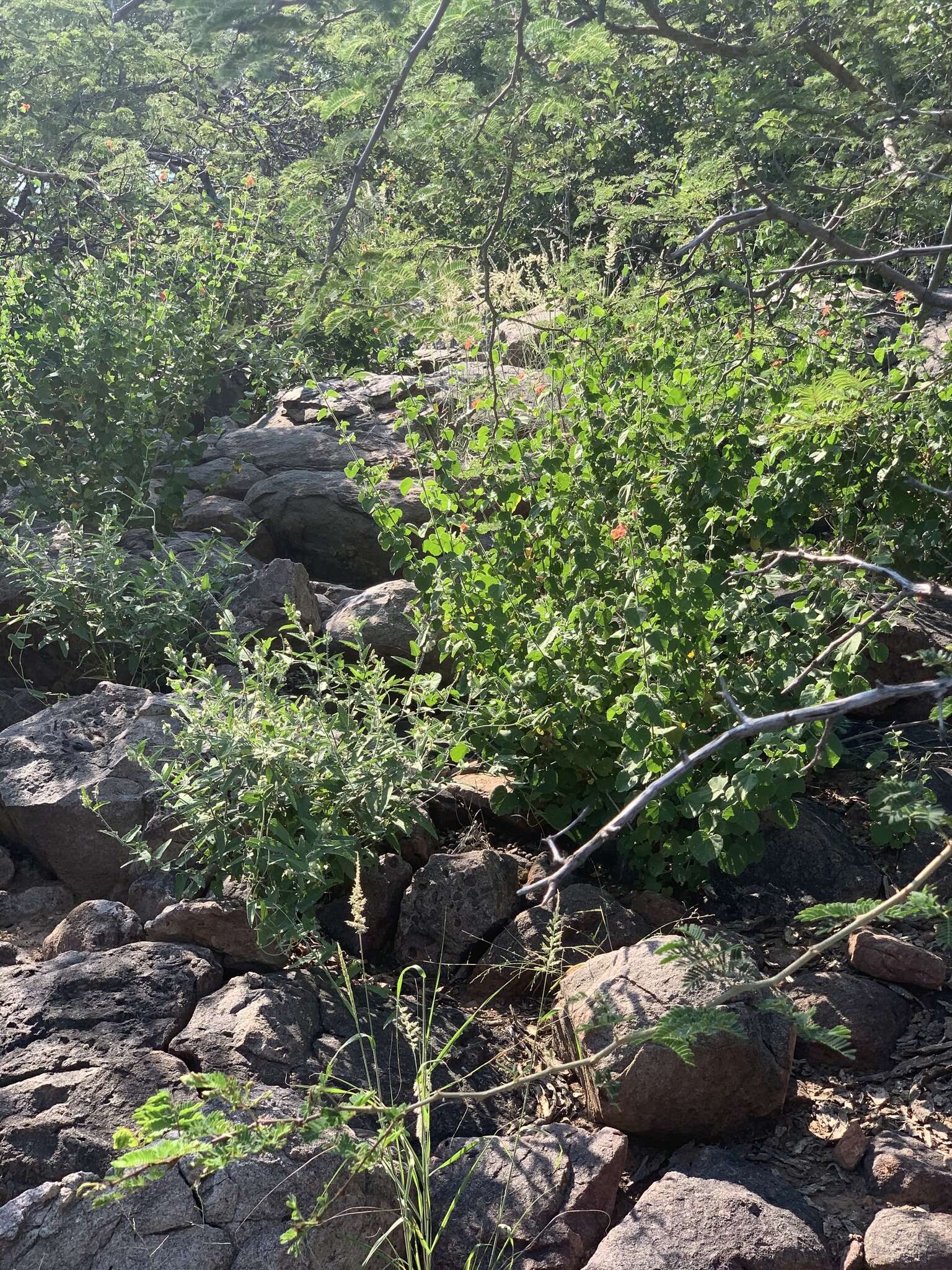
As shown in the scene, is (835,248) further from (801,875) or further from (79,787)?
(79,787)

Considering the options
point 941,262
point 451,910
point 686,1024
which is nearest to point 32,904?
point 451,910

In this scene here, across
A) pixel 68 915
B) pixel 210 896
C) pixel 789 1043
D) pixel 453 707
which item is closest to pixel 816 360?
pixel 453 707

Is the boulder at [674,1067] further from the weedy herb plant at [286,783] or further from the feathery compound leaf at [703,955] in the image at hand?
the weedy herb plant at [286,783]

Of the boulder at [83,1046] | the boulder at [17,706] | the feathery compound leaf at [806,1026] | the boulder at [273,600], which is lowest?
the boulder at [17,706]

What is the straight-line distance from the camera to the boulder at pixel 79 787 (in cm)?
351

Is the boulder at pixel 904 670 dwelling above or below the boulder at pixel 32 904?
above

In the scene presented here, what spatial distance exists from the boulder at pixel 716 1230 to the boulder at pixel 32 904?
2038 millimetres

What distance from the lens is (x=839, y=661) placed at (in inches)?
110

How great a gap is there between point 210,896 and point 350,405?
14.7 feet

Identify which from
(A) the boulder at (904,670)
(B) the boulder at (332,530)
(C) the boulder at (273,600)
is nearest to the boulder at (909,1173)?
(A) the boulder at (904,670)

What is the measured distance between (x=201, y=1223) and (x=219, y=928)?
3.02 feet

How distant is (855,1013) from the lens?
112 inches

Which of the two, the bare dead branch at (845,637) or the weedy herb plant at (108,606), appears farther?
the weedy herb plant at (108,606)

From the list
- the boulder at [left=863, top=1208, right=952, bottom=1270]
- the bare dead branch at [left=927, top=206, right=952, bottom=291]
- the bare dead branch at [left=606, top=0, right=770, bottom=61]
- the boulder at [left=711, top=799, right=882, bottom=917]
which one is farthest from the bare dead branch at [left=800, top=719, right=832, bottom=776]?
the bare dead branch at [left=606, top=0, right=770, bottom=61]
